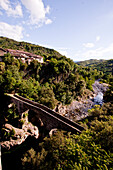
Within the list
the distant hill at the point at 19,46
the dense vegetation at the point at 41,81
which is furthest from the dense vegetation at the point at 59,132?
the distant hill at the point at 19,46

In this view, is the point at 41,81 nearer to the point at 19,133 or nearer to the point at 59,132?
the point at 19,133

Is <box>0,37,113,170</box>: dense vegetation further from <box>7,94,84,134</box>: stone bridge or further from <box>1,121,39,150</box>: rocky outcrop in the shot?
<box>7,94,84,134</box>: stone bridge

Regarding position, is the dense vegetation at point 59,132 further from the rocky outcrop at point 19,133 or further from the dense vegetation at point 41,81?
the rocky outcrop at point 19,133

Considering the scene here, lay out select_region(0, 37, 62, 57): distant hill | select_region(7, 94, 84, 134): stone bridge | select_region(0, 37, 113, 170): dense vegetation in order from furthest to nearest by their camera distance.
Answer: select_region(0, 37, 62, 57): distant hill < select_region(7, 94, 84, 134): stone bridge < select_region(0, 37, 113, 170): dense vegetation

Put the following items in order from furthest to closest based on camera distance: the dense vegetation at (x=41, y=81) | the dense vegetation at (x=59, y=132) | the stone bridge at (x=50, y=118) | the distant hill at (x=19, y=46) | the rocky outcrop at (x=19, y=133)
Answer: the distant hill at (x=19, y=46)
the dense vegetation at (x=41, y=81)
the rocky outcrop at (x=19, y=133)
the stone bridge at (x=50, y=118)
the dense vegetation at (x=59, y=132)

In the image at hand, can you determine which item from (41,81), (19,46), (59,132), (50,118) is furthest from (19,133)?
(19,46)

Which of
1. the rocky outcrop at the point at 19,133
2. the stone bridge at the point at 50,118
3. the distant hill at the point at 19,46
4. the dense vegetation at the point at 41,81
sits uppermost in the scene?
the distant hill at the point at 19,46

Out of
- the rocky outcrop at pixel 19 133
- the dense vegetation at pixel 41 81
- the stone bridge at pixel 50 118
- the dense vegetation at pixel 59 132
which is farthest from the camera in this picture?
the dense vegetation at pixel 41 81

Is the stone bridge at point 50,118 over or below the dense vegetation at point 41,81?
below

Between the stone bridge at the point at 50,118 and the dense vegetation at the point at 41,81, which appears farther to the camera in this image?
the dense vegetation at the point at 41,81

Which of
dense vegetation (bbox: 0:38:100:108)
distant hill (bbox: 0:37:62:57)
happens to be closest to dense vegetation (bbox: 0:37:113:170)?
dense vegetation (bbox: 0:38:100:108)
